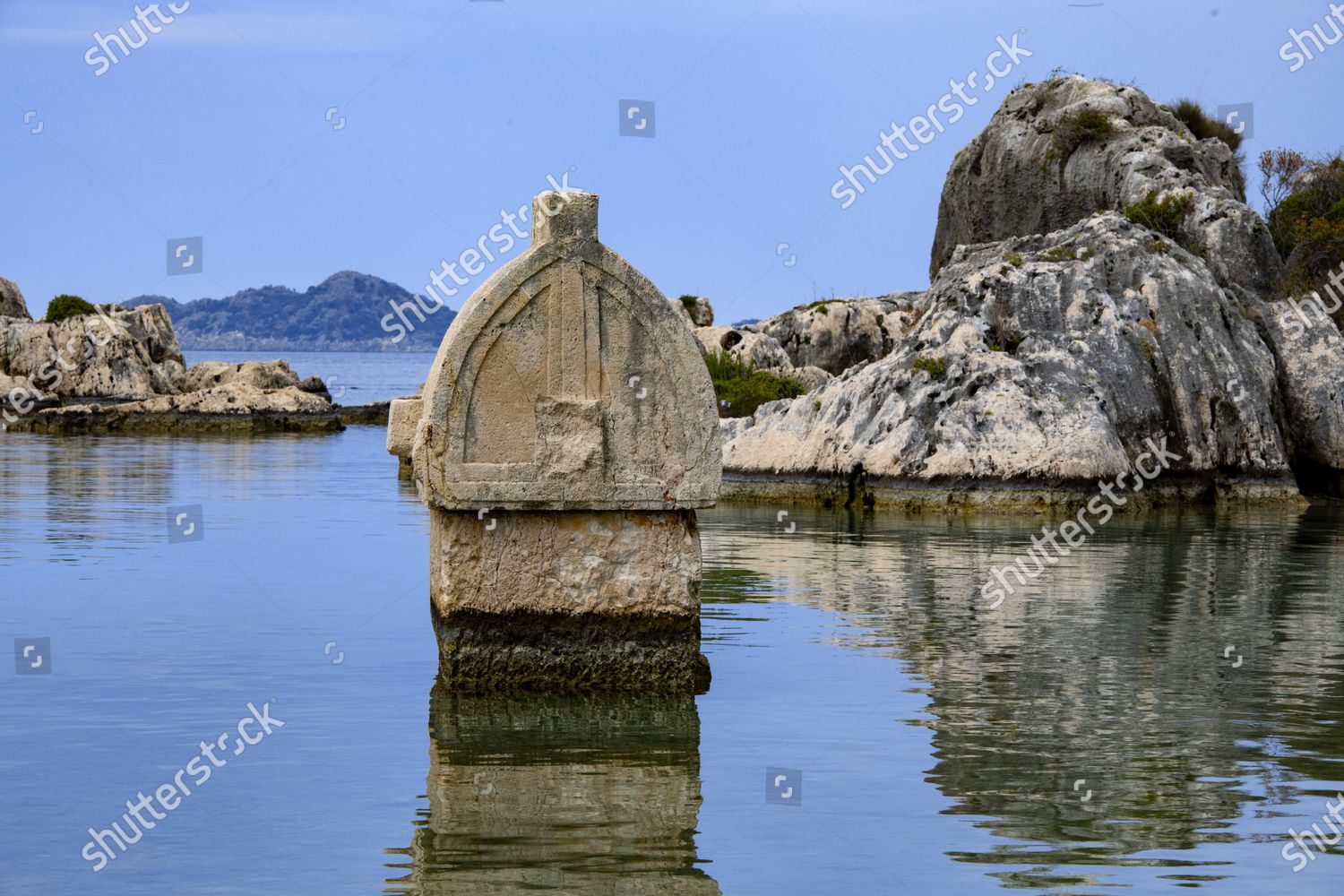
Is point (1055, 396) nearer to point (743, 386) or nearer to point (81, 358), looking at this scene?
point (743, 386)

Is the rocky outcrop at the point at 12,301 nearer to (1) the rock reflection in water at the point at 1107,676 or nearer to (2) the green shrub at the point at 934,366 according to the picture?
(2) the green shrub at the point at 934,366

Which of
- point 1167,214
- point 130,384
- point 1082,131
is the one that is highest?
point 1082,131

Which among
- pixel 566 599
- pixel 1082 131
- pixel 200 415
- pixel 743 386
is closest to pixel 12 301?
pixel 200 415

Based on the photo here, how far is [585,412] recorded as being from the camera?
33.7 ft

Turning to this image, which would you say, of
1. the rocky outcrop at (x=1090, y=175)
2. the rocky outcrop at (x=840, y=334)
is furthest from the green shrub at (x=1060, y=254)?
the rocky outcrop at (x=840, y=334)

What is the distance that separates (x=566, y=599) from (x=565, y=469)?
89cm

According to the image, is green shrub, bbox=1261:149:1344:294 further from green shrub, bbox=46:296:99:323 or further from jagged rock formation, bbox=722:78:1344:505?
green shrub, bbox=46:296:99:323

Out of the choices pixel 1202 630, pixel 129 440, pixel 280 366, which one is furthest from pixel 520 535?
pixel 280 366

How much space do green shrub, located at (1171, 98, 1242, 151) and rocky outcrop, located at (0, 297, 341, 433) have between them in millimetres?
31896

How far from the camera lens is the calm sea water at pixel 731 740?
725 centimetres

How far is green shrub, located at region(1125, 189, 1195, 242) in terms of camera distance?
3519 centimetres

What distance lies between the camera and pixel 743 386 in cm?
3838

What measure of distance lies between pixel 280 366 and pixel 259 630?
62982 millimetres

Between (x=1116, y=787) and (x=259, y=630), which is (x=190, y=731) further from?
(x=1116, y=787)
